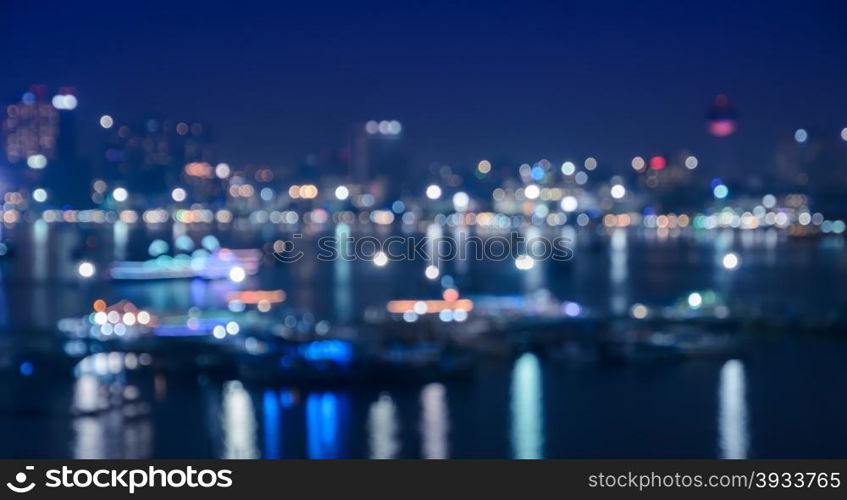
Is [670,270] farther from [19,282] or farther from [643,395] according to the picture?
[643,395]

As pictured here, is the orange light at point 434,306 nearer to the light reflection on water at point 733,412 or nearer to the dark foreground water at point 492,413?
the dark foreground water at point 492,413

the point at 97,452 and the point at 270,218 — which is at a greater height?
the point at 270,218

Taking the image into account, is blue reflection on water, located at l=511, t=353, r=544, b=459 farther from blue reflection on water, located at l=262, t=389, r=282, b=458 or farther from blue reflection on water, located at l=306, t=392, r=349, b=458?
blue reflection on water, located at l=262, t=389, r=282, b=458

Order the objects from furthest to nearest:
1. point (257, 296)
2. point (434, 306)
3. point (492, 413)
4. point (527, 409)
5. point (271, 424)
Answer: point (257, 296) → point (434, 306) → point (527, 409) → point (492, 413) → point (271, 424)

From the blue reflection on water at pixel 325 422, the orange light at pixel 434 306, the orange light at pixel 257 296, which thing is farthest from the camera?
the orange light at pixel 257 296

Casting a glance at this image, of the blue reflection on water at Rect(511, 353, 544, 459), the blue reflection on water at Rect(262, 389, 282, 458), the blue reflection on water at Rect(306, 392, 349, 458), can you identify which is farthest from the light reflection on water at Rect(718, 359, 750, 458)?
the blue reflection on water at Rect(262, 389, 282, 458)

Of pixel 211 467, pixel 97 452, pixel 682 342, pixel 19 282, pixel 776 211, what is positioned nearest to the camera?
pixel 211 467

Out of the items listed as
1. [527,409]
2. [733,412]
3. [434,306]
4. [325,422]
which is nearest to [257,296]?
[434,306]

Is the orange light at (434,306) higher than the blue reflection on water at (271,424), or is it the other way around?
the orange light at (434,306)

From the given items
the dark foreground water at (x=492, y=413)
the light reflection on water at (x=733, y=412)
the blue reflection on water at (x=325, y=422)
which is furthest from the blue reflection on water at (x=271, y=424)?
the light reflection on water at (x=733, y=412)

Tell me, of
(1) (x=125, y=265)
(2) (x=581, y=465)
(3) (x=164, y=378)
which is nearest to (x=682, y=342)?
(3) (x=164, y=378)

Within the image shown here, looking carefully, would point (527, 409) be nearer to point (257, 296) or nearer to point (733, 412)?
point (733, 412)
